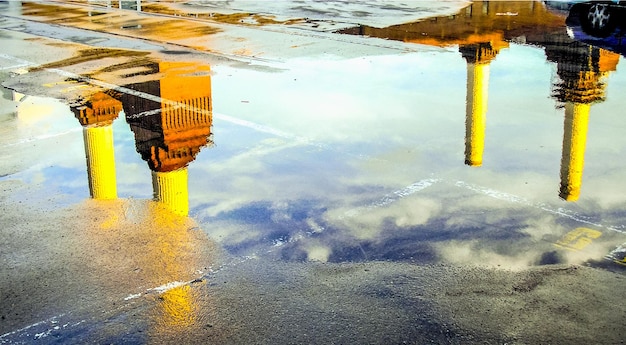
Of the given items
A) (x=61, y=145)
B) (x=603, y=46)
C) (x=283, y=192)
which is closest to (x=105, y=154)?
(x=61, y=145)

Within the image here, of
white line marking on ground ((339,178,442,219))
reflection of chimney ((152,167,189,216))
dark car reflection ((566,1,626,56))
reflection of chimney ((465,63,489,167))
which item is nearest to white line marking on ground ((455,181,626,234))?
white line marking on ground ((339,178,442,219))

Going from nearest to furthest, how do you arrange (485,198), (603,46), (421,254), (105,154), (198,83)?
(421,254)
(485,198)
(105,154)
(198,83)
(603,46)

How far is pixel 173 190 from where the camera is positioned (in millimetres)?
6680

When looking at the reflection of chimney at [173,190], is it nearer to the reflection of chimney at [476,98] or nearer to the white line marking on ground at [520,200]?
the white line marking on ground at [520,200]

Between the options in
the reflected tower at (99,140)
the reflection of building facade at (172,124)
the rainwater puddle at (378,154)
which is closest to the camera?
the rainwater puddle at (378,154)

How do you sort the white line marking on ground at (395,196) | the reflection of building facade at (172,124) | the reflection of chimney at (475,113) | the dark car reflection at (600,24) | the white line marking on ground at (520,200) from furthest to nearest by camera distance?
the dark car reflection at (600,24)
the reflection of chimney at (475,113)
the reflection of building facade at (172,124)
the white line marking on ground at (395,196)
the white line marking on ground at (520,200)

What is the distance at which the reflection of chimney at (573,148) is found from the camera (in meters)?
6.57

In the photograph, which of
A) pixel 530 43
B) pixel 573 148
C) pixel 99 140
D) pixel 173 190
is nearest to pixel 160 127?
pixel 99 140

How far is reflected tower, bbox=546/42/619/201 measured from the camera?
6.83 meters

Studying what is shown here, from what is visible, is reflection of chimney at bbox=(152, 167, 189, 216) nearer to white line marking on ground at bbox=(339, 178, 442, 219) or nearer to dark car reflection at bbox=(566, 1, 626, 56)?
white line marking on ground at bbox=(339, 178, 442, 219)

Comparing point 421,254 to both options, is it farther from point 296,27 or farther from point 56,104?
A: point 296,27

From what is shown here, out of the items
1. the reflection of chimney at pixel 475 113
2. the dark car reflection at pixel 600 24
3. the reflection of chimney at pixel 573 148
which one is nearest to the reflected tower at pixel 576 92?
the reflection of chimney at pixel 573 148

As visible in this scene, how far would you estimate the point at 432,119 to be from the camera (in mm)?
8977

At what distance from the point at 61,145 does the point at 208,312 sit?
4.45 metres
